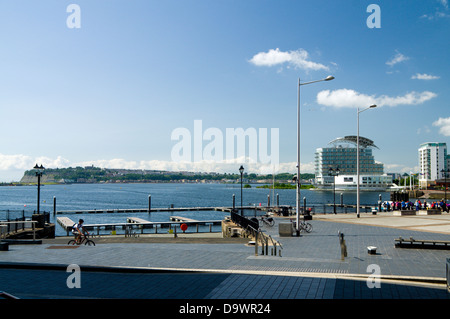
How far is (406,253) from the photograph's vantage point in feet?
49.5

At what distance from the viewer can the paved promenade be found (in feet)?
30.1

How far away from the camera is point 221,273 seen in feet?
37.2

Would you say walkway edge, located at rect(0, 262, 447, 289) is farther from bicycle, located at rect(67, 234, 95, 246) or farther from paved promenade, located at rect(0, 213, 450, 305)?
bicycle, located at rect(67, 234, 95, 246)

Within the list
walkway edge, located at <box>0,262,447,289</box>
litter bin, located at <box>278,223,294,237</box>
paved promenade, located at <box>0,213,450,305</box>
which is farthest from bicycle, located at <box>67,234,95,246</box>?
litter bin, located at <box>278,223,294,237</box>

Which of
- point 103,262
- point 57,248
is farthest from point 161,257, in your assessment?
point 57,248

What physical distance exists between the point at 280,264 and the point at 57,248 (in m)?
10.5

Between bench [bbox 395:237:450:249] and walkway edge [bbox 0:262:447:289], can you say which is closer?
walkway edge [bbox 0:262:447:289]

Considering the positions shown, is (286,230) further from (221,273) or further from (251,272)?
(221,273)

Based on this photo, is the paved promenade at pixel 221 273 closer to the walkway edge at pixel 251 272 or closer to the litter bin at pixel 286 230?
the walkway edge at pixel 251 272

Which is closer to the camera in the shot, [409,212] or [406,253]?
[406,253]

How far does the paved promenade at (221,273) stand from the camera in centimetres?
919

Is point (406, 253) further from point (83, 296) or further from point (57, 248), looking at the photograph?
point (57, 248)

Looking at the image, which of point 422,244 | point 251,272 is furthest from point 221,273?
point 422,244

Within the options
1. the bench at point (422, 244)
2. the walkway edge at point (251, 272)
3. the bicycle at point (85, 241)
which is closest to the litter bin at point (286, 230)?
the bench at point (422, 244)
